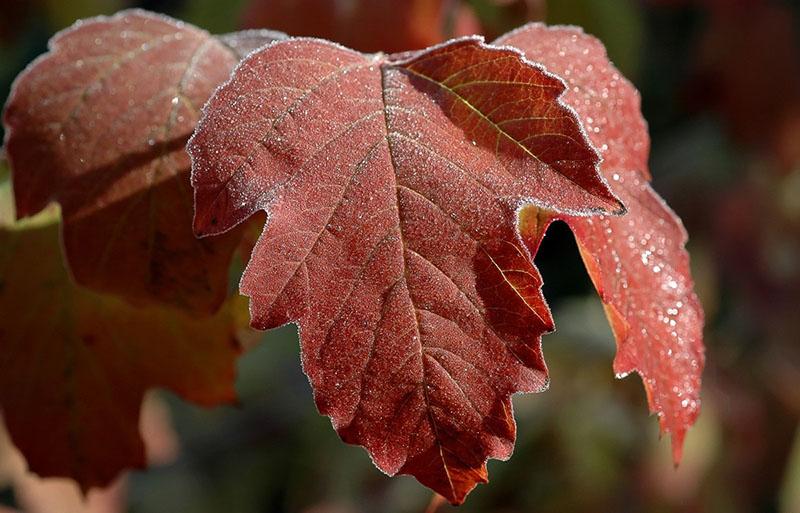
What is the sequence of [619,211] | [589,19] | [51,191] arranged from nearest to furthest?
[619,211] < [51,191] < [589,19]

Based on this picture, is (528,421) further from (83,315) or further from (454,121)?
(454,121)

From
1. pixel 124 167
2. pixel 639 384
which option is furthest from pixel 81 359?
pixel 639 384

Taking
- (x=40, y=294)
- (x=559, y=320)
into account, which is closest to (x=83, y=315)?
(x=40, y=294)

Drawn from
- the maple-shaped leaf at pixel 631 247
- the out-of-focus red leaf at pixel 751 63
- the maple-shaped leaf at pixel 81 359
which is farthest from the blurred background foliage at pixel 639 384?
the maple-shaped leaf at pixel 631 247

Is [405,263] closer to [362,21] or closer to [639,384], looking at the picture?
[362,21]

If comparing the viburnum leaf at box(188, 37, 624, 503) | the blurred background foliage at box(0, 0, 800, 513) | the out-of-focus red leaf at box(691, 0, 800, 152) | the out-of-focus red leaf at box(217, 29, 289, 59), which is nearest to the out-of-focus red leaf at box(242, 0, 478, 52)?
the out-of-focus red leaf at box(217, 29, 289, 59)

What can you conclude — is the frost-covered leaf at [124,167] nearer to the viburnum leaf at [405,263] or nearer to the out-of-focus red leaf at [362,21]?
the viburnum leaf at [405,263]
